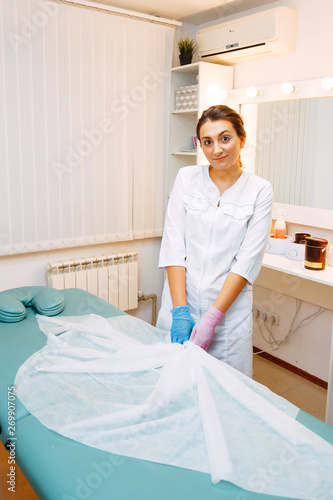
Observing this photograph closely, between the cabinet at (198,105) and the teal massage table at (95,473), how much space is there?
212 centimetres

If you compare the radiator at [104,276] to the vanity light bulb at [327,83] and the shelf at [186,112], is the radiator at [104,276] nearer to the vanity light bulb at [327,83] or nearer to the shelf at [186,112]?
the shelf at [186,112]

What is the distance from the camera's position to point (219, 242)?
68.1 inches

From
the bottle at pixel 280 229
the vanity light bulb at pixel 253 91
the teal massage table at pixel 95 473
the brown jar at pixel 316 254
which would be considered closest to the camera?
the teal massage table at pixel 95 473

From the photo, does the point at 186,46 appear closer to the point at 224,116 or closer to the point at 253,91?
the point at 253,91

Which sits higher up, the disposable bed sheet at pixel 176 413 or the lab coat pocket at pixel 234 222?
the lab coat pocket at pixel 234 222

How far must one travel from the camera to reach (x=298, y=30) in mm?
2584

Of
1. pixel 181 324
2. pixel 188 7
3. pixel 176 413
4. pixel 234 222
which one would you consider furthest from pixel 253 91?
pixel 176 413

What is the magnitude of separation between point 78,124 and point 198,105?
765mm

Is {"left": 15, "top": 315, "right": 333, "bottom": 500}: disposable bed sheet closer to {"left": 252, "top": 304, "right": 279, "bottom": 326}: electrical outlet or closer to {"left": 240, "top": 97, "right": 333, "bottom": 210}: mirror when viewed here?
{"left": 240, "top": 97, "right": 333, "bottom": 210}: mirror

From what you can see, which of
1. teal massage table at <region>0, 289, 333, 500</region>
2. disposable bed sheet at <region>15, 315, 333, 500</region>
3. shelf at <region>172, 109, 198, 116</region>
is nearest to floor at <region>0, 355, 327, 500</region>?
disposable bed sheet at <region>15, 315, 333, 500</region>

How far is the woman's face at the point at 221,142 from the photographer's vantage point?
65.2 inches

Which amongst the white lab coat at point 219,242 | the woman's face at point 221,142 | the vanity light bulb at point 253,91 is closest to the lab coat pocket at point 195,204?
the white lab coat at point 219,242

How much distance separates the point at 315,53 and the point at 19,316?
204cm

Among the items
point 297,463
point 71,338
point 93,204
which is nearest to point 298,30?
point 93,204
